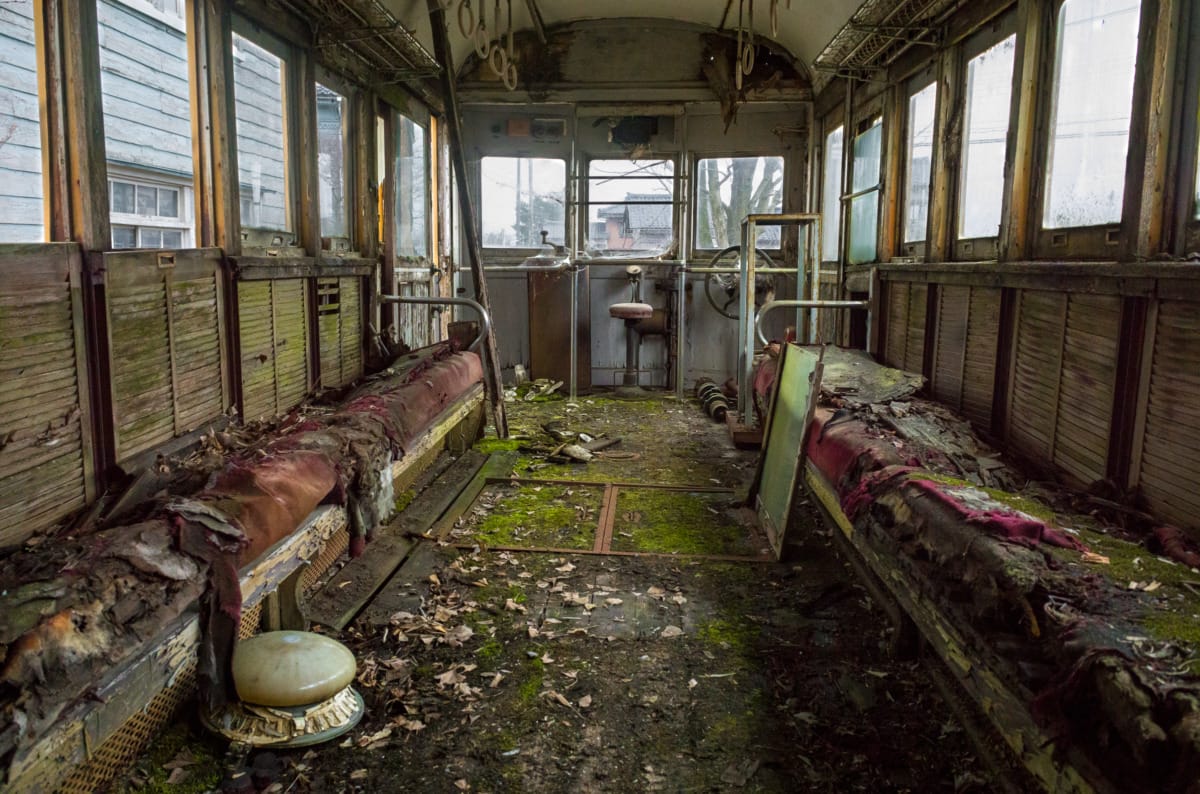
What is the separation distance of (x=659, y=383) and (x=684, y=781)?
306 inches

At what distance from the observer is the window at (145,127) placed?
340 centimetres

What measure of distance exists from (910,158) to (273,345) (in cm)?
478

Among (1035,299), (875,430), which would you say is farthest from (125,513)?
(1035,299)

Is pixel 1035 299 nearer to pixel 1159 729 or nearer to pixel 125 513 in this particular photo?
pixel 1159 729

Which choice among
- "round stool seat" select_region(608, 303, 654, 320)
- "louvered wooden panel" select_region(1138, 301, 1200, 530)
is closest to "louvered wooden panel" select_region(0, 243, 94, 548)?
"louvered wooden panel" select_region(1138, 301, 1200, 530)

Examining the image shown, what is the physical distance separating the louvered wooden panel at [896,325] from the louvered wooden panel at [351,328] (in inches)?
163

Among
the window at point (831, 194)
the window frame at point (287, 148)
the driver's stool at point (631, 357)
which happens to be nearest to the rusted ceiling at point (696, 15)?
the window at point (831, 194)

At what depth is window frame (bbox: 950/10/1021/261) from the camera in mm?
4363

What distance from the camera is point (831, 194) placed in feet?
28.6

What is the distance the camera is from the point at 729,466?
6418 millimetres

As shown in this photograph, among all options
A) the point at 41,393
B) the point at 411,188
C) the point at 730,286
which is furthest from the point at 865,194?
the point at 41,393

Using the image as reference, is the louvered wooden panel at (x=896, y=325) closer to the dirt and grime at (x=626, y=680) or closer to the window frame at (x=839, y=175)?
the window frame at (x=839, y=175)

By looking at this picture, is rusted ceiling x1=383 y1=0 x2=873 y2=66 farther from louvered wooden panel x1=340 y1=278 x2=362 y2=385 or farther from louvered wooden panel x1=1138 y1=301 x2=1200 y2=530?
louvered wooden panel x1=1138 y1=301 x2=1200 y2=530

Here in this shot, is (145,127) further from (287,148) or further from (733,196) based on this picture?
(733,196)
